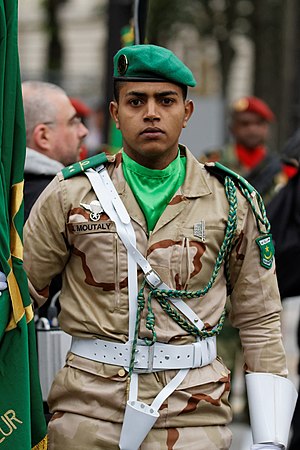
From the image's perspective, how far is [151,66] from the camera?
3.96 meters

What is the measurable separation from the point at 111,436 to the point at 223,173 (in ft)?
3.19

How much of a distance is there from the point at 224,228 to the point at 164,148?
0.33 meters

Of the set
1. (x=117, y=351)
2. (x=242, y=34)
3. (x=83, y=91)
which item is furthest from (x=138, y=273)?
(x=83, y=91)

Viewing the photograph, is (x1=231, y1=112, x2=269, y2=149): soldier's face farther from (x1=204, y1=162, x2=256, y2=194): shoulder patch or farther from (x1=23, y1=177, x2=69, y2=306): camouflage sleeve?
(x1=23, y1=177, x2=69, y2=306): camouflage sleeve

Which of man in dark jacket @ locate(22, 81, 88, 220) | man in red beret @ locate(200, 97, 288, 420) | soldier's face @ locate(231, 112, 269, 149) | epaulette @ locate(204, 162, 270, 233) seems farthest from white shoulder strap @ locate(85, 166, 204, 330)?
soldier's face @ locate(231, 112, 269, 149)

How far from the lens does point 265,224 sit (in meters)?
4.12

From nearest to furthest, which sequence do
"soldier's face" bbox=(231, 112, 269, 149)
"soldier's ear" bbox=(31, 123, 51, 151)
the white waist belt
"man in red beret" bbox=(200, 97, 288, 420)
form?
the white waist belt
"soldier's ear" bbox=(31, 123, 51, 151)
"man in red beret" bbox=(200, 97, 288, 420)
"soldier's face" bbox=(231, 112, 269, 149)

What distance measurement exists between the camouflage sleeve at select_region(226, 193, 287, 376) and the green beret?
1.57 feet

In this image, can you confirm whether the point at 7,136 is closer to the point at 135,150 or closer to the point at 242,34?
the point at 135,150

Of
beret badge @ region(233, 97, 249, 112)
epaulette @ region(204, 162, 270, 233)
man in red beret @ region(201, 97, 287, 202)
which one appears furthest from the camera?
beret badge @ region(233, 97, 249, 112)

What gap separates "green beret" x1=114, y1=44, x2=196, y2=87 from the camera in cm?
396

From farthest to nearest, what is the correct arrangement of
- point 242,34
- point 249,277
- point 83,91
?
point 83,91
point 242,34
point 249,277

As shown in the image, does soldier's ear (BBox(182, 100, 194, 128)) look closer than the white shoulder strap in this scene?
No

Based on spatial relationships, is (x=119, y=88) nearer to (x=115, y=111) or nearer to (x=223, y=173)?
Answer: (x=115, y=111)
